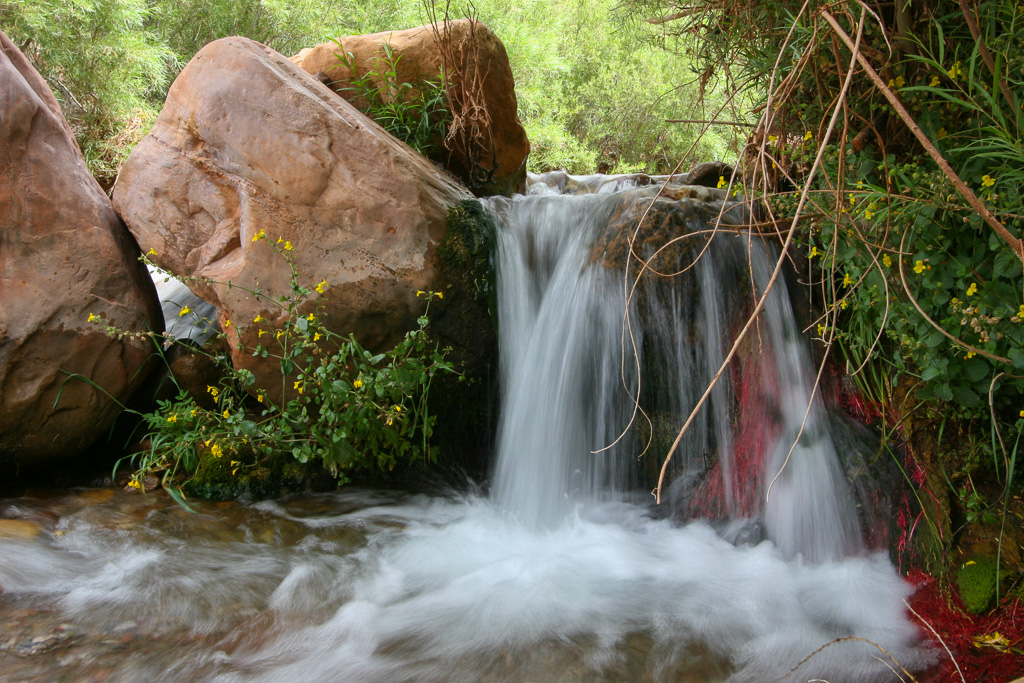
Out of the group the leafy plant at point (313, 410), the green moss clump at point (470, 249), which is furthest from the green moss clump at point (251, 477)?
the green moss clump at point (470, 249)

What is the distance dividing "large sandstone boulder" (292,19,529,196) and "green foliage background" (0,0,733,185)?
1317 mm

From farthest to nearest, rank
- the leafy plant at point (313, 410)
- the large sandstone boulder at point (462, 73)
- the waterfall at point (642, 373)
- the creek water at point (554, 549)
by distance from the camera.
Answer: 1. the large sandstone boulder at point (462, 73)
2. the leafy plant at point (313, 410)
3. the waterfall at point (642, 373)
4. the creek water at point (554, 549)

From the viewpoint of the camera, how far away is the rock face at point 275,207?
3211 mm

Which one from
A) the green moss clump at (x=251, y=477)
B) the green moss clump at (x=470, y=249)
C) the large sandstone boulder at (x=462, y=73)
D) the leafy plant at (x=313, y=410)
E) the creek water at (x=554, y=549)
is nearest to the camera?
the creek water at (x=554, y=549)

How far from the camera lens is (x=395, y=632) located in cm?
229

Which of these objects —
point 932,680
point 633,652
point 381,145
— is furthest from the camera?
point 381,145

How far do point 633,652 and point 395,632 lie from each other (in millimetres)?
847

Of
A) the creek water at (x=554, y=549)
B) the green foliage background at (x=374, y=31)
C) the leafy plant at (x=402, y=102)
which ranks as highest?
the green foliage background at (x=374, y=31)

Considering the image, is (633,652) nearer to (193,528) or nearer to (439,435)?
(439,435)

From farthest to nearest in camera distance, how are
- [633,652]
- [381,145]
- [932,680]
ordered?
[381,145], [633,652], [932,680]

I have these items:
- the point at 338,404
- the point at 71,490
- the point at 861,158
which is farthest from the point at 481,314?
the point at 71,490

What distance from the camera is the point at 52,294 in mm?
3186

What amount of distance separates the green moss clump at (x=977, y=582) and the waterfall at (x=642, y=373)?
0.48 metres

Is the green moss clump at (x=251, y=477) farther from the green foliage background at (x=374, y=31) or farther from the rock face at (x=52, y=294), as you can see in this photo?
the green foliage background at (x=374, y=31)
